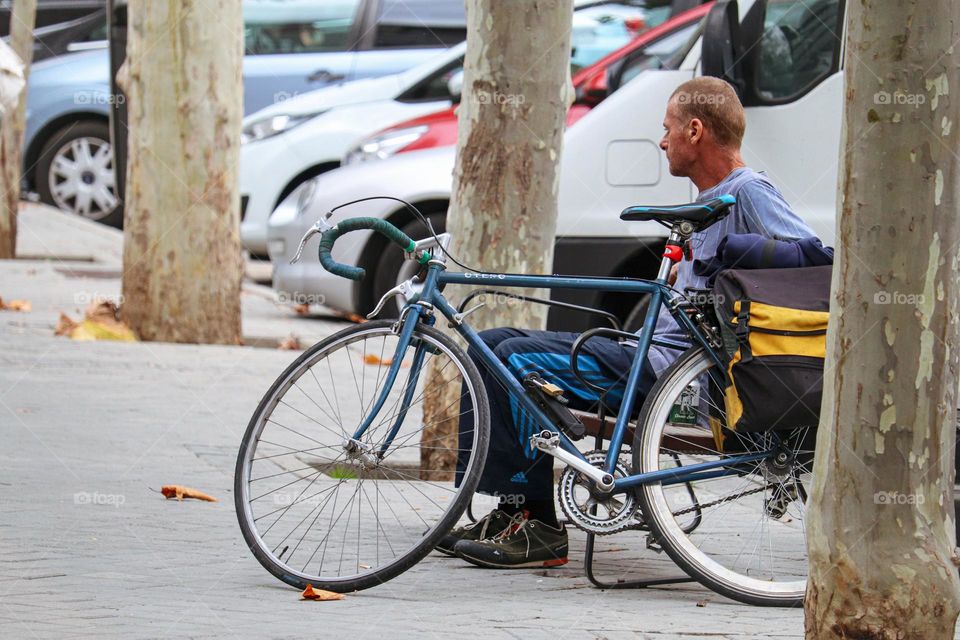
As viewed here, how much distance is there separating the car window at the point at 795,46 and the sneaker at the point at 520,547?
3.21 m

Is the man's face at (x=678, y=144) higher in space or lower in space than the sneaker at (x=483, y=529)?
higher

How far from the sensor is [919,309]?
312cm

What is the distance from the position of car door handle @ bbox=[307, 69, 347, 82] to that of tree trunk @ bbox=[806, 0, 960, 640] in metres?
11.9

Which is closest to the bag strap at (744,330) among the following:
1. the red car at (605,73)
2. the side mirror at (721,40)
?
the side mirror at (721,40)

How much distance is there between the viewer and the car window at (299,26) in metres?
15.1

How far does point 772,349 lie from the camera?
4.04m

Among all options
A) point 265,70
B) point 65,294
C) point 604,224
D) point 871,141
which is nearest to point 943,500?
point 871,141

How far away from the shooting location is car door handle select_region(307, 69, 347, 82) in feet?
48.4

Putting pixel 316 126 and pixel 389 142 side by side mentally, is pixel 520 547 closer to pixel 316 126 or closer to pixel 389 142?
pixel 389 142

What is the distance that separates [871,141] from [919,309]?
0.35 m

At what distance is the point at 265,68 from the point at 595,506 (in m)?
11.5

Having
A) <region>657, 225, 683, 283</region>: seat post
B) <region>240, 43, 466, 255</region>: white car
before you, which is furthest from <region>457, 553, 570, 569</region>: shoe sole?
<region>240, 43, 466, 255</region>: white car

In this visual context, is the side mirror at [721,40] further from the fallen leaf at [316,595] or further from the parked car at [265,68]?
the parked car at [265,68]

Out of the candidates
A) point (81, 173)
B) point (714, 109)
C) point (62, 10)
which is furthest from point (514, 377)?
point (62, 10)
